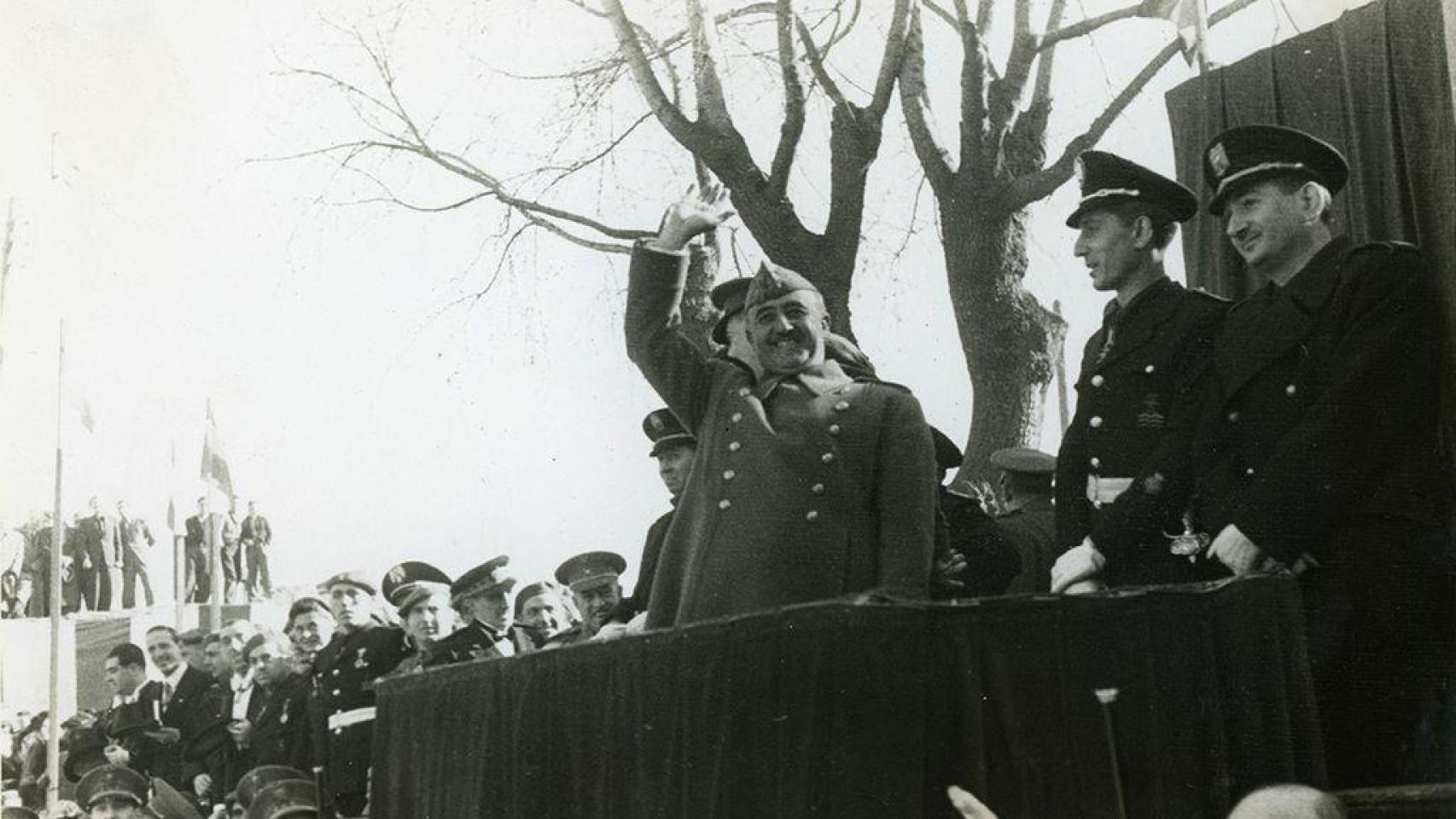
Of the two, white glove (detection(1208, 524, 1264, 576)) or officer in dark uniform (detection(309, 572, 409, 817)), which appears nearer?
white glove (detection(1208, 524, 1264, 576))

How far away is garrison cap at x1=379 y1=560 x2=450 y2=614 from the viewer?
21.9 ft

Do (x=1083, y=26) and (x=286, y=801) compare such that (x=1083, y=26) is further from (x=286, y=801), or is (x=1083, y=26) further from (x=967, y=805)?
(x=286, y=801)

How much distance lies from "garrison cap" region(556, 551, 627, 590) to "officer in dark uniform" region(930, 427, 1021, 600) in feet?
6.35

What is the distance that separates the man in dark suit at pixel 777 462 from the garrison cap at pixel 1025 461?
Answer: 975 millimetres

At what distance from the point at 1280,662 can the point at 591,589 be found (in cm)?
363

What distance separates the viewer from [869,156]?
6023 millimetres

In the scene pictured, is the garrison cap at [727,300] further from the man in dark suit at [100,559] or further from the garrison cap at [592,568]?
the man in dark suit at [100,559]

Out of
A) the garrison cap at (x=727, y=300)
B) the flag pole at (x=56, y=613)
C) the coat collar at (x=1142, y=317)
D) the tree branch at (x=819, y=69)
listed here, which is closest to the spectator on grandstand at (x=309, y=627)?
the flag pole at (x=56, y=613)

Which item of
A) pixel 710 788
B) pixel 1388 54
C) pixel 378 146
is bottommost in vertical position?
pixel 710 788

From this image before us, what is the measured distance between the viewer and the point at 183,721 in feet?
24.8

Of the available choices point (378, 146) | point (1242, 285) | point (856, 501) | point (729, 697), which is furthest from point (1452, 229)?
point (378, 146)

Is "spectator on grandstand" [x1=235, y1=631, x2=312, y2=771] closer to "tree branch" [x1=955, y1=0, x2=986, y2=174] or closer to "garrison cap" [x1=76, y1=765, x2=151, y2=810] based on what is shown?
"garrison cap" [x1=76, y1=765, x2=151, y2=810]

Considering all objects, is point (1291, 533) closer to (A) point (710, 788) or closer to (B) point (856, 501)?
(B) point (856, 501)

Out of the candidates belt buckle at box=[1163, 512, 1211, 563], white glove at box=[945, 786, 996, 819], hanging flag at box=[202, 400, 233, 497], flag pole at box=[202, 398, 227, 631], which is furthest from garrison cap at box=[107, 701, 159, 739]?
white glove at box=[945, 786, 996, 819]
